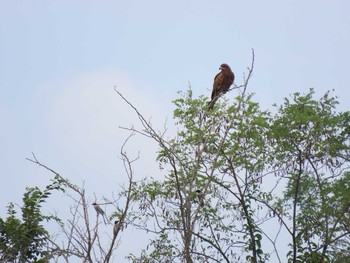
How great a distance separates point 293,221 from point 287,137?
150 cm

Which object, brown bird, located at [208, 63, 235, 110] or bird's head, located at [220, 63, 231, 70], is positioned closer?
brown bird, located at [208, 63, 235, 110]

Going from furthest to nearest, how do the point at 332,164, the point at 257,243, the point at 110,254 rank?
the point at 332,164
the point at 257,243
the point at 110,254

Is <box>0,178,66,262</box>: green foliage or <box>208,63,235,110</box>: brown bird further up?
<box>208,63,235,110</box>: brown bird

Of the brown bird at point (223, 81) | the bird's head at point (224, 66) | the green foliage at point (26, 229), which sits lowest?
the green foliage at point (26, 229)

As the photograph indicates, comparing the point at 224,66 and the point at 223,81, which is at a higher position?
the point at 224,66

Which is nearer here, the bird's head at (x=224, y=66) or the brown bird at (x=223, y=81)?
the brown bird at (x=223, y=81)

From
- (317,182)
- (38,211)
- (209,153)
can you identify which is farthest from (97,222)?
(317,182)

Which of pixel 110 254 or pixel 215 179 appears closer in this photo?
pixel 110 254

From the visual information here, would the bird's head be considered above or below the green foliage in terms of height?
above

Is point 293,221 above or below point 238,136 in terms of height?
below

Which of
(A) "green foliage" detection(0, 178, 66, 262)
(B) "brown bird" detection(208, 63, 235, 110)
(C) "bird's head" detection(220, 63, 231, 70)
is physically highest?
(C) "bird's head" detection(220, 63, 231, 70)

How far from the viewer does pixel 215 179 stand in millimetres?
10211

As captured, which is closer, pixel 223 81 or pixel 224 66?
pixel 223 81

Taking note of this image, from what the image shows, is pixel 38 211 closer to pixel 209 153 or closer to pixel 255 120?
pixel 209 153
